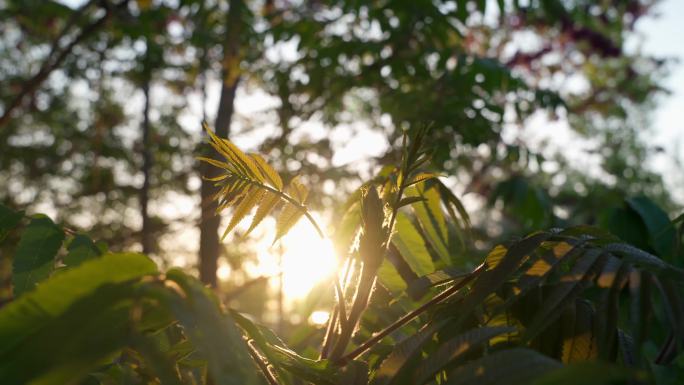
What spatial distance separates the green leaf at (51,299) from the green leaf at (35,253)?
0.61m

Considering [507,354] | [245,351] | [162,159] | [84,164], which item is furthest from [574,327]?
[84,164]

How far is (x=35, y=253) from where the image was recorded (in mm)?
1570

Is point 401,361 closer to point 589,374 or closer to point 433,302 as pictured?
point 433,302

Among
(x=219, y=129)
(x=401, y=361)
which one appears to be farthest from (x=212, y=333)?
(x=219, y=129)

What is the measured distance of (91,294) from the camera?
0.89 metres

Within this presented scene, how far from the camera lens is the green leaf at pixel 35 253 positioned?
58.4 inches

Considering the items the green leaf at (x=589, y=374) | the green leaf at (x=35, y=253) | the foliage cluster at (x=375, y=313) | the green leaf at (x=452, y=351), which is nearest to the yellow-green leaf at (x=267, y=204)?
the foliage cluster at (x=375, y=313)

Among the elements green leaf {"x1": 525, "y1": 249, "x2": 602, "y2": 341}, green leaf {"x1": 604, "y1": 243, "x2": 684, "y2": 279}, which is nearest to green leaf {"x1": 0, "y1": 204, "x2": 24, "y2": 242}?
green leaf {"x1": 525, "y1": 249, "x2": 602, "y2": 341}

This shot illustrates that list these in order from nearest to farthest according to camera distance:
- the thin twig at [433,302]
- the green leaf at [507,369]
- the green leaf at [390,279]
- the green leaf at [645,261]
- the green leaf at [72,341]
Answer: the green leaf at [72,341] → the green leaf at [507,369] → the green leaf at [645,261] → the thin twig at [433,302] → the green leaf at [390,279]

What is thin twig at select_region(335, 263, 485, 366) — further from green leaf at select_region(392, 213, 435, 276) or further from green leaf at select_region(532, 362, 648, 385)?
green leaf at select_region(532, 362, 648, 385)

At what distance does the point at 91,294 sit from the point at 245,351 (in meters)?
0.23

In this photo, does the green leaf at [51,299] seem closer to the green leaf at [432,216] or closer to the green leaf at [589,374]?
the green leaf at [589,374]

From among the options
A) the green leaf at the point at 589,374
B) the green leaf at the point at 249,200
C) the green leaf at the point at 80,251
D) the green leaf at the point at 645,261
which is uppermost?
the green leaf at the point at 80,251

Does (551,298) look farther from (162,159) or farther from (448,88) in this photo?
(162,159)
